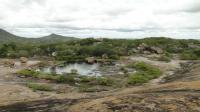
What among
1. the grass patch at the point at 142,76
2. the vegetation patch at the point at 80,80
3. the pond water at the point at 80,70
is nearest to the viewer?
the vegetation patch at the point at 80,80

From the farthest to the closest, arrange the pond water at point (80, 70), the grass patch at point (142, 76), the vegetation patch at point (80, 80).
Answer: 1. the pond water at point (80, 70)
2. the grass patch at point (142, 76)
3. the vegetation patch at point (80, 80)

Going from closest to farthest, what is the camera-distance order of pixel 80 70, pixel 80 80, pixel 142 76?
pixel 80 80, pixel 142 76, pixel 80 70

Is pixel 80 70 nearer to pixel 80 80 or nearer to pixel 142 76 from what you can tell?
pixel 80 80

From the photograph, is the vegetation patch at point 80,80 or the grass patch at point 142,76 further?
the grass patch at point 142,76

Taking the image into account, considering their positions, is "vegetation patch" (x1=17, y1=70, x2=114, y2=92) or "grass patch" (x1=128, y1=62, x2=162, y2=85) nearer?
"vegetation patch" (x1=17, y1=70, x2=114, y2=92)

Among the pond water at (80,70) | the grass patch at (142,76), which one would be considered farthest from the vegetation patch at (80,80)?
the pond water at (80,70)

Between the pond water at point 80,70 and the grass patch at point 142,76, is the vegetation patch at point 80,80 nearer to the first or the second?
the grass patch at point 142,76

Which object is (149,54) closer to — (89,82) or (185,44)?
(185,44)

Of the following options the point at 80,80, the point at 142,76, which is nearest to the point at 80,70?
the point at 80,80

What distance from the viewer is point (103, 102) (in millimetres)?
14750

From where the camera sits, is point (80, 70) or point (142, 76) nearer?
point (142, 76)

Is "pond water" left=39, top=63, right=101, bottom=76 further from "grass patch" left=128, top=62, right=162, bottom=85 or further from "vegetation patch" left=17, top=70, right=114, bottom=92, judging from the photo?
"grass patch" left=128, top=62, right=162, bottom=85

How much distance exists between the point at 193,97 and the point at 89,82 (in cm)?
3069

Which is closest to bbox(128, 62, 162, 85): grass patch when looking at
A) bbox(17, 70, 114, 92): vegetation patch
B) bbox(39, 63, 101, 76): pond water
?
bbox(17, 70, 114, 92): vegetation patch
